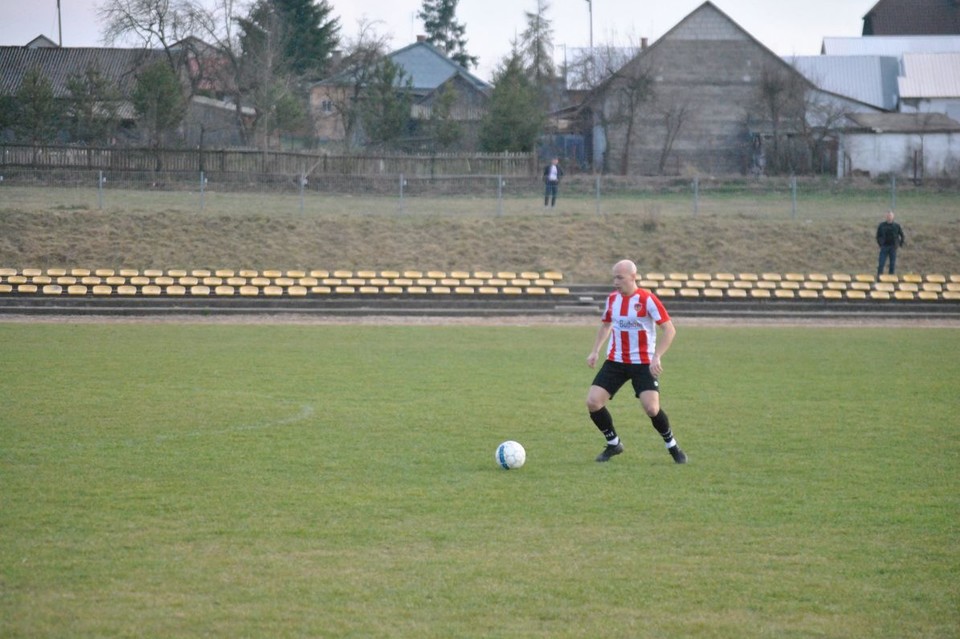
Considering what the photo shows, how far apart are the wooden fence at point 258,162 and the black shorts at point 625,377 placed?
2795 centimetres

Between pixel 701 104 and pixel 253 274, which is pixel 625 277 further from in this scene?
pixel 701 104

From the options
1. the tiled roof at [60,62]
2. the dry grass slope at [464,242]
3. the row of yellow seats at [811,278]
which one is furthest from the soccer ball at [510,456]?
the tiled roof at [60,62]

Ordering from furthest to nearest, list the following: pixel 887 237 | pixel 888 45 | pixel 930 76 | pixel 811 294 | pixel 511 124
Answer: pixel 888 45 < pixel 930 76 < pixel 511 124 < pixel 887 237 < pixel 811 294

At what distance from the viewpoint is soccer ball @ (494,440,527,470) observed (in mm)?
8367

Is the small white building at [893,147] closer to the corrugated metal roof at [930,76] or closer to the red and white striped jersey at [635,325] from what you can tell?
the corrugated metal roof at [930,76]

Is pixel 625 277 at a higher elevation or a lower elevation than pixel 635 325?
higher

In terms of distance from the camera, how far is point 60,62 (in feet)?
189

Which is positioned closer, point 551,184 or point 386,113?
point 551,184

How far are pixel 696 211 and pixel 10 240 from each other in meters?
19.9

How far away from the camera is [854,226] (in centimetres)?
3036

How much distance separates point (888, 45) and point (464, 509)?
201ft

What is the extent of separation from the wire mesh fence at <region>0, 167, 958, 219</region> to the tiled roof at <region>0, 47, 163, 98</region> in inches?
831

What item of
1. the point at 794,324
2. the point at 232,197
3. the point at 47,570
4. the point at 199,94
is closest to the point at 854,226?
the point at 794,324

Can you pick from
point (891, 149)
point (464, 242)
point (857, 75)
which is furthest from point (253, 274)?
point (857, 75)
